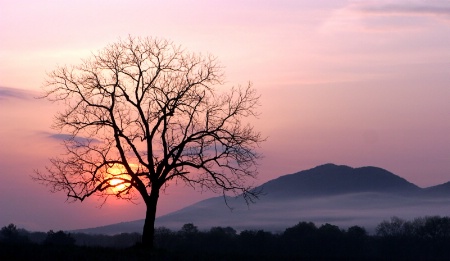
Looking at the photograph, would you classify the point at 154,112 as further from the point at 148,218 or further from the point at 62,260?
the point at 62,260

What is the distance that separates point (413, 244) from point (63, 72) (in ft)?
216

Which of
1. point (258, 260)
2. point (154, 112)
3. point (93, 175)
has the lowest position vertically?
point (258, 260)

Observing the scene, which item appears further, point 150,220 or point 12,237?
point 12,237

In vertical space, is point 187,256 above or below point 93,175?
below

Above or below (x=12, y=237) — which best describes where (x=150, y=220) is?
below

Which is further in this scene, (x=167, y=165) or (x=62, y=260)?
(x=167, y=165)

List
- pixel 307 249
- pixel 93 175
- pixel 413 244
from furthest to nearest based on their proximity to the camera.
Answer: pixel 413 244, pixel 307 249, pixel 93 175

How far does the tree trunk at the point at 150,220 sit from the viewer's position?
146ft

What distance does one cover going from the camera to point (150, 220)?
45.0 m

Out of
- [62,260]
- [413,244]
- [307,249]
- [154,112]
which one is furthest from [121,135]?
[413,244]

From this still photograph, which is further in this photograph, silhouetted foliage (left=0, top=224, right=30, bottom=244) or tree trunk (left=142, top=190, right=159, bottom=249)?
tree trunk (left=142, top=190, right=159, bottom=249)

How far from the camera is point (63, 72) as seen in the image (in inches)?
1799

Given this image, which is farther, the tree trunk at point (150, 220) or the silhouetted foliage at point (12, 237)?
the tree trunk at point (150, 220)

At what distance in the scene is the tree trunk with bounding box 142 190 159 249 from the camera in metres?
44.6
